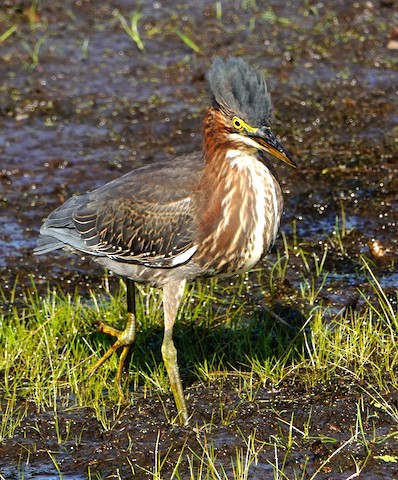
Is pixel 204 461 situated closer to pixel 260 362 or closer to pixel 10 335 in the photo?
pixel 260 362

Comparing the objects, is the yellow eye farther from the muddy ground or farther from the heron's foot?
the muddy ground

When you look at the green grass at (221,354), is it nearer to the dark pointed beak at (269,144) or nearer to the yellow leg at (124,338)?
the yellow leg at (124,338)

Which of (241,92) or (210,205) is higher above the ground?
(241,92)

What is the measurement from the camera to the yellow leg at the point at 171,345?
555 cm

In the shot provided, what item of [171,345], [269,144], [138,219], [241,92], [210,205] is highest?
[241,92]

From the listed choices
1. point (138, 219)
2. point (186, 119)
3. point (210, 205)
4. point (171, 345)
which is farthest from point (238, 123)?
point (186, 119)

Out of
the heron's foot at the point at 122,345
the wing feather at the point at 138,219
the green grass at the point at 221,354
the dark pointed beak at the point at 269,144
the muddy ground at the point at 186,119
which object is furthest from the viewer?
the heron's foot at the point at 122,345

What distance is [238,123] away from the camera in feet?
17.1

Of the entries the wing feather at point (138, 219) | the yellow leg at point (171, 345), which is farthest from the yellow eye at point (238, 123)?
the yellow leg at point (171, 345)

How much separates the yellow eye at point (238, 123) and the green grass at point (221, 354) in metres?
1.38

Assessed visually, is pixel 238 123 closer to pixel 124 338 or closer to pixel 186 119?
pixel 124 338

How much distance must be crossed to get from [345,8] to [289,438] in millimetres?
5792

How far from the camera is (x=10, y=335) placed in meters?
6.17

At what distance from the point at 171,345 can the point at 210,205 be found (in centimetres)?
78
